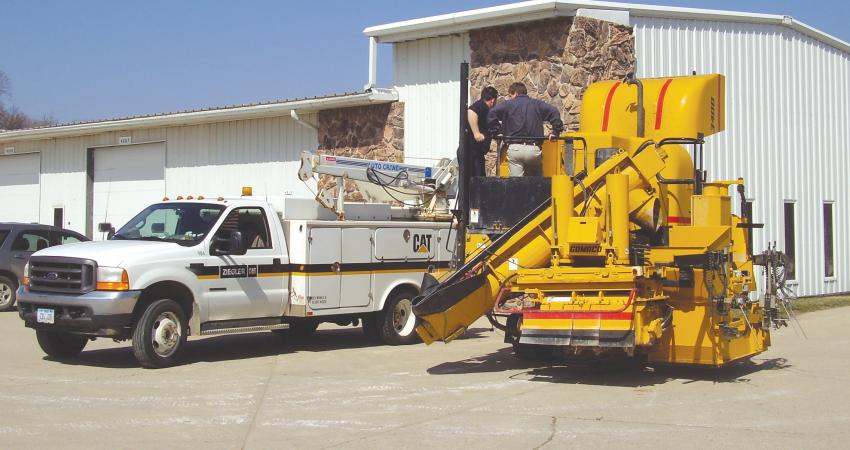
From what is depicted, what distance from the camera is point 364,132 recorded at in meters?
20.8

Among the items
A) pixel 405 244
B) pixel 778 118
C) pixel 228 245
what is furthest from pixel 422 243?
pixel 778 118

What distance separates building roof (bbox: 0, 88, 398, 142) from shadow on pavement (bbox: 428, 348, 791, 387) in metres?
9.45

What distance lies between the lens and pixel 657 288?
9859 millimetres

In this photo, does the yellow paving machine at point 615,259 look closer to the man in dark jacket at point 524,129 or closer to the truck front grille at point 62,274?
the man in dark jacket at point 524,129

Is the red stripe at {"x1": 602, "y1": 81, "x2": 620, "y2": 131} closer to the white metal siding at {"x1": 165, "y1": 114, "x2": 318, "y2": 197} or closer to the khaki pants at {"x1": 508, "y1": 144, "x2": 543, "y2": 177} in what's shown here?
the khaki pants at {"x1": 508, "y1": 144, "x2": 543, "y2": 177}

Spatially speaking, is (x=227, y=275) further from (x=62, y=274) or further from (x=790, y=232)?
(x=790, y=232)

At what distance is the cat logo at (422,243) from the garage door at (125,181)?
1266 cm

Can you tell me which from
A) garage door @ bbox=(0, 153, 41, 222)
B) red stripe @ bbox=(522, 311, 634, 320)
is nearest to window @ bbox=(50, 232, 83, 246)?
garage door @ bbox=(0, 153, 41, 222)

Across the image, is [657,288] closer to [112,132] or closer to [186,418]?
[186,418]

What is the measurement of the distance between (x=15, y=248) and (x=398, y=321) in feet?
30.5

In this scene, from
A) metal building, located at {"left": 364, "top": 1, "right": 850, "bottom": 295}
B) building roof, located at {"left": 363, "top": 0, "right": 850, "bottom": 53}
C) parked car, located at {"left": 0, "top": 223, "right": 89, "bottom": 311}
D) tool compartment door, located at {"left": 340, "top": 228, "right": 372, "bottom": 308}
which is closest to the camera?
tool compartment door, located at {"left": 340, "top": 228, "right": 372, "bottom": 308}

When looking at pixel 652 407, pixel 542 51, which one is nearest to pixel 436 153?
pixel 542 51

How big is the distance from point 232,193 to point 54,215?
24.2 feet

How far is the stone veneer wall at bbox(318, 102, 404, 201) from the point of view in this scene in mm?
20234
